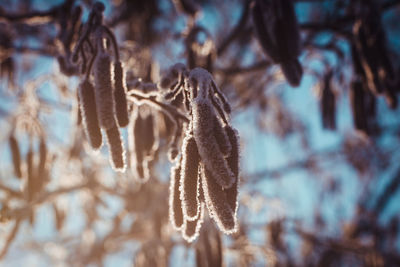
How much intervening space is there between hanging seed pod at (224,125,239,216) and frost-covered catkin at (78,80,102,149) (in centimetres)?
30

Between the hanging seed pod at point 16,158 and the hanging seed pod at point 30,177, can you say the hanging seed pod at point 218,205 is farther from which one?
the hanging seed pod at point 16,158

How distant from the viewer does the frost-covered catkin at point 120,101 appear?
800mm

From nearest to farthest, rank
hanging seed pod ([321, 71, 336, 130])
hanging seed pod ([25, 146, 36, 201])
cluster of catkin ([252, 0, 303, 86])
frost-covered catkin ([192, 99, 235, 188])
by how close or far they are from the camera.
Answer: frost-covered catkin ([192, 99, 235, 188])
cluster of catkin ([252, 0, 303, 86])
hanging seed pod ([25, 146, 36, 201])
hanging seed pod ([321, 71, 336, 130])

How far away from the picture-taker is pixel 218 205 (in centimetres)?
61

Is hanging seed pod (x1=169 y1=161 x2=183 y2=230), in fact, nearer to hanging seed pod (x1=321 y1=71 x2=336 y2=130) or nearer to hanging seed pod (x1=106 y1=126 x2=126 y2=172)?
hanging seed pod (x1=106 y1=126 x2=126 y2=172)

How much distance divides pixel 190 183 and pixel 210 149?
0.08 m

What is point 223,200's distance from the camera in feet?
2.03

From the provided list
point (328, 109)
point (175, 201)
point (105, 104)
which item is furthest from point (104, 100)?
point (328, 109)

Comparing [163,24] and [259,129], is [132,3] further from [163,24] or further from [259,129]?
[259,129]

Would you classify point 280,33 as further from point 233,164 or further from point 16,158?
point 16,158

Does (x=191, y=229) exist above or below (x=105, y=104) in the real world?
below

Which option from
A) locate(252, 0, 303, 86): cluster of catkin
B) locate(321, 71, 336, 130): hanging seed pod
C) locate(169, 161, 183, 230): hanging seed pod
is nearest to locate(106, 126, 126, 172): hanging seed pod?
locate(169, 161, 183, 230): hanging seed pod

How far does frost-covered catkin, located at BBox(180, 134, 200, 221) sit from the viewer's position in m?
0.65

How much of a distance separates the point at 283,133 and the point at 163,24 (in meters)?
1.72
